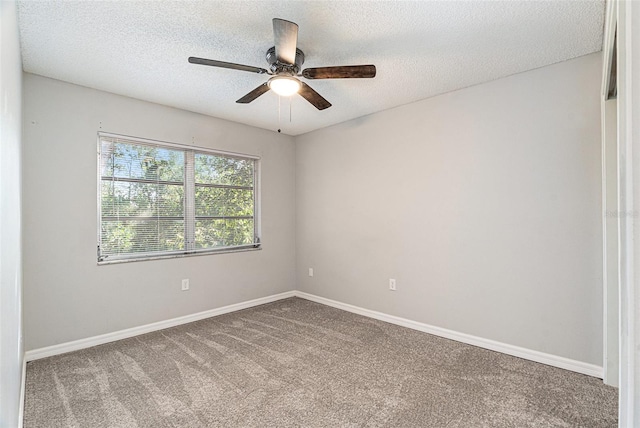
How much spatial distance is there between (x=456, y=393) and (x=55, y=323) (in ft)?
11.3

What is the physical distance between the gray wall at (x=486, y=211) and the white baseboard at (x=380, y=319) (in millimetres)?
60

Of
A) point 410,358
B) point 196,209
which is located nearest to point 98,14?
point 196,209

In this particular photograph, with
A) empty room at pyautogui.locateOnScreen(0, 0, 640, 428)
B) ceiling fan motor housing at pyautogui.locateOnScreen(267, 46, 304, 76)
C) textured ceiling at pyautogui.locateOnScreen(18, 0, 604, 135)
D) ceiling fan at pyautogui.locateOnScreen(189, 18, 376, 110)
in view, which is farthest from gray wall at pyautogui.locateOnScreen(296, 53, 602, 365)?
ceiling fan motor housing at pyautogui.locateOnScreen(267, 46, 304, 76)

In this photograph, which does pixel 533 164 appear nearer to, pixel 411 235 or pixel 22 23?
pixel 411 235

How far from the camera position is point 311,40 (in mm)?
2236

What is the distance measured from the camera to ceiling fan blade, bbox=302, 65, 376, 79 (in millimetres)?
2070

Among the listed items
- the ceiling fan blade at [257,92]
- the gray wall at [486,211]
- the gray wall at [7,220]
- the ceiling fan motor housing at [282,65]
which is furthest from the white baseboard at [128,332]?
the ceiling fan motor housing at [282,65]

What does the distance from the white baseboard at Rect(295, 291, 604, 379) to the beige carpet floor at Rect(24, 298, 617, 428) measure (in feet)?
0.25

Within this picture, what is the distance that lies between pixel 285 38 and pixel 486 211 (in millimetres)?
2339

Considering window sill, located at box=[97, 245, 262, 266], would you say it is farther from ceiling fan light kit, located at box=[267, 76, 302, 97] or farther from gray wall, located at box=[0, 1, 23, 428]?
ceiling fan light kit, located at box=[267, 76, 302, 97]

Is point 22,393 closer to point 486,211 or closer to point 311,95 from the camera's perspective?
point 311,95

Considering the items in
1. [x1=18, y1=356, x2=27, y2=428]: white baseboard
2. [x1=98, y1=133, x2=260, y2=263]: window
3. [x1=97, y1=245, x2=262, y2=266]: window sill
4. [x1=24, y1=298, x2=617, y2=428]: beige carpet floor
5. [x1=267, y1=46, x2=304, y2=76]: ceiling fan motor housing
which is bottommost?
[x1=24, y1=298, x2=617, y2=428]: beige carpet floor

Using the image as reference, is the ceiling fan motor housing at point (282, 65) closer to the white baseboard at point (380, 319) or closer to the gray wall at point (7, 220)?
the gray wall at point (7, 220)

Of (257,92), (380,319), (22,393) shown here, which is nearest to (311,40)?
(257,92)
